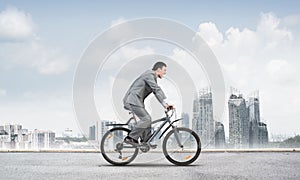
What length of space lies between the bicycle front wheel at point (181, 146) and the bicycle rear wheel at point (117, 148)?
1.57 feet

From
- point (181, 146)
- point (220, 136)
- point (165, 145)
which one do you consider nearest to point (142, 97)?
point (165, 145)

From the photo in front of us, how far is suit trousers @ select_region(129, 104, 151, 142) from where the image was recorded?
5.62 meters

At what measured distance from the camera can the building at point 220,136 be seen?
7.46 m

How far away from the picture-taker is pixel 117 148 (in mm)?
5805

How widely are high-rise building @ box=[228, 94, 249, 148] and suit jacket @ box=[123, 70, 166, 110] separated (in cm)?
311

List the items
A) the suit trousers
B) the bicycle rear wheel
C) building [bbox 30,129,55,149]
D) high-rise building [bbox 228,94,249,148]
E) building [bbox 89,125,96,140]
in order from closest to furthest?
the suit trousers → the bicycle rear wheel → building [bbox 89,125,96,140] → high-rise building [bbox 228,94,249,148] → building [bbox 30,129,55,149]

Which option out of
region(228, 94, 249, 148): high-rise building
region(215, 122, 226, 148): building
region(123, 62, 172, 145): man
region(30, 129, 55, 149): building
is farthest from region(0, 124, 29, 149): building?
region(228, 94, 249, 148): high-rise building

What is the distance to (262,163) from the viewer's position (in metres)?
5.95

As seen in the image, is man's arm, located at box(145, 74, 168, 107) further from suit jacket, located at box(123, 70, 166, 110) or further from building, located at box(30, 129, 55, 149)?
building, located at box(30, 129, 55, 149)

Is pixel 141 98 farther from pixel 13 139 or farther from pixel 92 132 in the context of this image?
pixel 13 139

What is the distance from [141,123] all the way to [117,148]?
0.53 meters

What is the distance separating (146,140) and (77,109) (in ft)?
4.82

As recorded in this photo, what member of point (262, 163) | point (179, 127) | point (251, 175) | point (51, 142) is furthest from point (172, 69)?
point (51, 142)

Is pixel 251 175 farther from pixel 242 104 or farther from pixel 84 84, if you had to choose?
pixel 242 104
